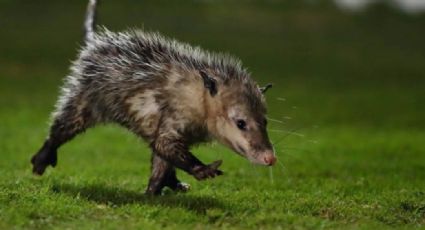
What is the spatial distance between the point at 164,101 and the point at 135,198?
1479 mm

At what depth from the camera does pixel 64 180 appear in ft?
47.8

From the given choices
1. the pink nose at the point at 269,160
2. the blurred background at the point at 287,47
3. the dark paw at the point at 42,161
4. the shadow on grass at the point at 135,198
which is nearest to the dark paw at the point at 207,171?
the pink nose at the point at 269,160

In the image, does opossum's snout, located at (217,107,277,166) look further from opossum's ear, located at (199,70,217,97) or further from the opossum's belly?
the opossum's belly

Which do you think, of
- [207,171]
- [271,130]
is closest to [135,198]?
[207,171]

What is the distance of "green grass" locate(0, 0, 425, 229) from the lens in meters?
11.5

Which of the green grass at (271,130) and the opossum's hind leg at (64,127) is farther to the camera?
the opossum's hind leg at (64,127)

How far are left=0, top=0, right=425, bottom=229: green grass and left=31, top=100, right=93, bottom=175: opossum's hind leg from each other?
0.41m

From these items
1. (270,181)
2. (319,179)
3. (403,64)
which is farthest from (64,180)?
(403,64)

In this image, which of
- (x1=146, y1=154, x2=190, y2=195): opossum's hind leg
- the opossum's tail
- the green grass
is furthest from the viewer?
the opossum's tail

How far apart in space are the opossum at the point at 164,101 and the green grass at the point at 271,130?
731 mm

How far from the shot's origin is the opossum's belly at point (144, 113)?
464 inches

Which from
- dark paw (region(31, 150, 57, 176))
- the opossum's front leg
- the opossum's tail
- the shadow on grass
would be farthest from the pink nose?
the opossum's tail

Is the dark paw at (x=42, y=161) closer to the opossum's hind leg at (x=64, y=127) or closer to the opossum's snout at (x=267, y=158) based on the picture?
the opossum's hind leg at (x=64, y=127)

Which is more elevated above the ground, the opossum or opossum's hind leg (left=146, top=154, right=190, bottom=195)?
the opossum
